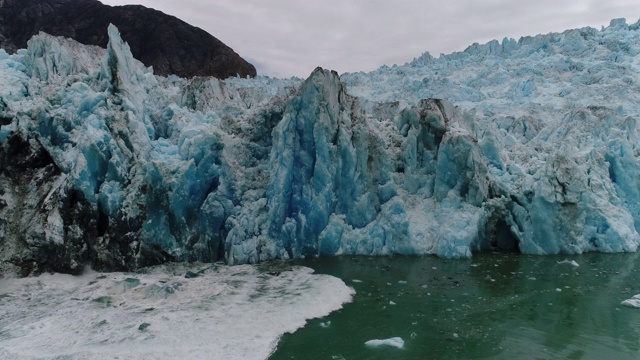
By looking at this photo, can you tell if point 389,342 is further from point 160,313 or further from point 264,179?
point 264,179

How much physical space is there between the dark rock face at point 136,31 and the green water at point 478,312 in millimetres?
41050

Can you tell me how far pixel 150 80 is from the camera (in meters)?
21.6

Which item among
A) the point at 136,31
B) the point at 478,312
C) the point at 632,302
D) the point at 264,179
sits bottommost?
the point at 478,312

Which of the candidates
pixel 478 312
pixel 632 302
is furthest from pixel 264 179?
pixel 632 302

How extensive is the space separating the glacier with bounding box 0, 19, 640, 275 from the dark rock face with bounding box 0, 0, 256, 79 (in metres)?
30.0

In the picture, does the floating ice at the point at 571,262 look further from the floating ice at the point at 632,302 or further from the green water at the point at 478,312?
the floating ice at the point at 632,302

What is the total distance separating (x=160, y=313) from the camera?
1041cm

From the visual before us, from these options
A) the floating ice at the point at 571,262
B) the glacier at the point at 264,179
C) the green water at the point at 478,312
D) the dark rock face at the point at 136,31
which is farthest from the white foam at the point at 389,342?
the dark rock face at the point at 136,31

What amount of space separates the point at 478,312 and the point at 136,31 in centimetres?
5059

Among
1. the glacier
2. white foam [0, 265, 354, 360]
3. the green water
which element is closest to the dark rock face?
the glacier

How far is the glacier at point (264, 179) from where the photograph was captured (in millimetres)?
14242

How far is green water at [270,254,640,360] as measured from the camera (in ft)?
30.2

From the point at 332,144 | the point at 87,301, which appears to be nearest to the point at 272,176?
the point at 332,144

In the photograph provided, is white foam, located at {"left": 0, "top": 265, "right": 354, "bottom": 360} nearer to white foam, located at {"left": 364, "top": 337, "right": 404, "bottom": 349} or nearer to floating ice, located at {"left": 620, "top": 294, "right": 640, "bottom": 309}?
white foam, located at {"left": 364, "top": 337, "right": 404, "bottom": 349}
